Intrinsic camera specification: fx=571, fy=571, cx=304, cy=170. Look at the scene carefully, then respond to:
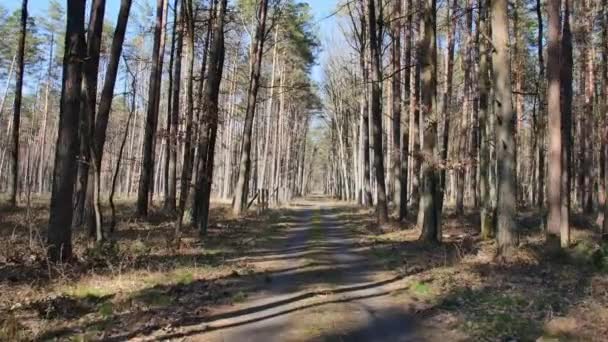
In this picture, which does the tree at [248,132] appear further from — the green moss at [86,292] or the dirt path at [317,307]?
the green moss at [86,292]

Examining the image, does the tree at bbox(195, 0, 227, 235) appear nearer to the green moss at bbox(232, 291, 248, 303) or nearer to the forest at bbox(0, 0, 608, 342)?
the forest at bbox(0, 0, 608, 342)

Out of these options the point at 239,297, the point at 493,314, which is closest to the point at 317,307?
the point at 239,297

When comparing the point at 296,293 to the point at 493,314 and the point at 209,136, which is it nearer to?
the point at 493,314

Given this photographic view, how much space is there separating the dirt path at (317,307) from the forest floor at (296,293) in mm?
25

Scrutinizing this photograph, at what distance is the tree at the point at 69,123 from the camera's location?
411 inches

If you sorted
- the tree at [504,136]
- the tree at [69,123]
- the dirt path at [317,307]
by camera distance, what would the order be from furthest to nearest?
1. the tree at [504,136]
2. the tree at [69,123]
3. the dirt path at [317,307]

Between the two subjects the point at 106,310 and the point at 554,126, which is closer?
the point at 106,310

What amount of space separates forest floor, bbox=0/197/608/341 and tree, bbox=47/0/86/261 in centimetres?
94

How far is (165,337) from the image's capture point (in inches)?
274

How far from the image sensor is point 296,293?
980 centimetres

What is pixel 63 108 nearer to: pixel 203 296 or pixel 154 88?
pixel 203 296

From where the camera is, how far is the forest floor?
7.29 meters

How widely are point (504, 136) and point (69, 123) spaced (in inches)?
363

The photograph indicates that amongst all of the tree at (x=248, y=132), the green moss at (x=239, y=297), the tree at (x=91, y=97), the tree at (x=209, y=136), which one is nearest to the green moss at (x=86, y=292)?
the green moss at (x=239, y=297)
